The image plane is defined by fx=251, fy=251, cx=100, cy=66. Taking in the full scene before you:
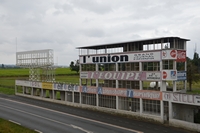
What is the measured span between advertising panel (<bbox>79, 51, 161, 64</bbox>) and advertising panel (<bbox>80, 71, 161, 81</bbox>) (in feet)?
6.91

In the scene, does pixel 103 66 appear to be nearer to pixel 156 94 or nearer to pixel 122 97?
pixel 122 97

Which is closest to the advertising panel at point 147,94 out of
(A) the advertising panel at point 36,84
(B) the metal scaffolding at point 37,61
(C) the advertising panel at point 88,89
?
(C) the advertising panel at point 88,89

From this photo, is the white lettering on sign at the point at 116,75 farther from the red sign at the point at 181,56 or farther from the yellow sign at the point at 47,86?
the yellow sign at the point at 47,86

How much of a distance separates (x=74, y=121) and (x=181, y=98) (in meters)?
15.6

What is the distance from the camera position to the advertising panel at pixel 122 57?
3789cm

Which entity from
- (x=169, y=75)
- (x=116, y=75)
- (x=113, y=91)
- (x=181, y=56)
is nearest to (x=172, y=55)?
(x=181, y=56)

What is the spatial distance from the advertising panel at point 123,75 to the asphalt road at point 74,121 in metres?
6.49

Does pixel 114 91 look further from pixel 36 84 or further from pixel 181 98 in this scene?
pixel 36 84

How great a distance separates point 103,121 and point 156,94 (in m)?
8.76

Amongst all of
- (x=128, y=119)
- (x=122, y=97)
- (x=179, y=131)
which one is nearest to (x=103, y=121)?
(x=128, y=119)

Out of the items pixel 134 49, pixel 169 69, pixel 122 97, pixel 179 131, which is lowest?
pixel 179 131

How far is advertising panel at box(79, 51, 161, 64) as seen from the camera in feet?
124

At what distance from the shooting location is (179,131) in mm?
31359

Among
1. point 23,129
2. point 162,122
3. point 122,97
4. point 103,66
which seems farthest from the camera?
point 103,66
